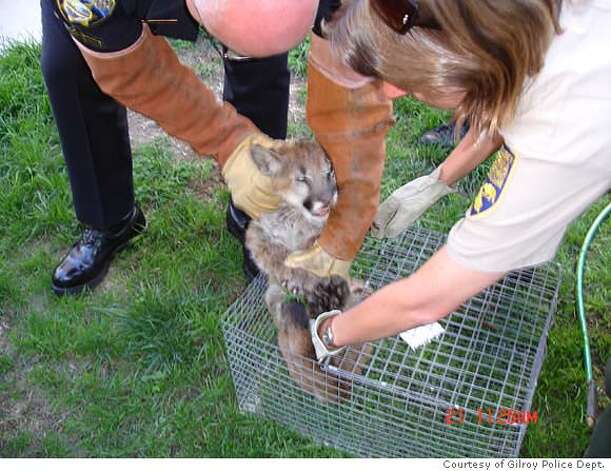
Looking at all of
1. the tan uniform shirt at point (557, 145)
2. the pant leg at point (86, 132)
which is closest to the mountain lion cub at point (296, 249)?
the pant leg at point (86, 132)

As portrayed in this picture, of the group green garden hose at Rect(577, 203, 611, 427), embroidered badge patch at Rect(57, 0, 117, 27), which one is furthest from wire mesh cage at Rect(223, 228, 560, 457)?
embroidered badge patch at Rect(57, 0, 117, 27)

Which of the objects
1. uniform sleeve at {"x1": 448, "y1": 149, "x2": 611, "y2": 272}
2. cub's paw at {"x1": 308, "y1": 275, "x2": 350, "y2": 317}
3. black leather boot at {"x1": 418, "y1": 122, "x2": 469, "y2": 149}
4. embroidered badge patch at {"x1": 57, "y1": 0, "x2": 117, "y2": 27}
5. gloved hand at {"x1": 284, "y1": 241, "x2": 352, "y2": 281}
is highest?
embroidered badge patch at {"x1": 57, "y1": 0, "x2": 117, "y2": 27}

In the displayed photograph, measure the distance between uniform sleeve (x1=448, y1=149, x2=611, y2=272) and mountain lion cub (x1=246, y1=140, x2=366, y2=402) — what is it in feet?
2.76

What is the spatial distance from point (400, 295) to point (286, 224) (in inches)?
34.6

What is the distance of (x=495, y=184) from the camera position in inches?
57.1

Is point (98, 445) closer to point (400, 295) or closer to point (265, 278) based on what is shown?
point (265, 278)

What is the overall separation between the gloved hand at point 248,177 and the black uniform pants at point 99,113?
409mm

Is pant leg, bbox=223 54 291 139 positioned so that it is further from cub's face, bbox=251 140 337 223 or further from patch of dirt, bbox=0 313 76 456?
patch of dirt, bbox=0 313 76 456

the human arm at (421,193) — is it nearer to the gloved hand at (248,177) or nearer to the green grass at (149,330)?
the gloved hand at (248,177)

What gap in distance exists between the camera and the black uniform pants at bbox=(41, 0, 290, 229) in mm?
2324

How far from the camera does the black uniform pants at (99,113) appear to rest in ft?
7.63

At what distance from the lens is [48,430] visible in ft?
7.96

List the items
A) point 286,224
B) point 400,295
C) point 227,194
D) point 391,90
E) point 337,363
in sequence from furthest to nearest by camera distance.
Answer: point 227,194, point 286,224, point 337,363, point 391,90, point 400,295

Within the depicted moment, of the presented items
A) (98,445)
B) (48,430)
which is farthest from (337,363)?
(48,430)
